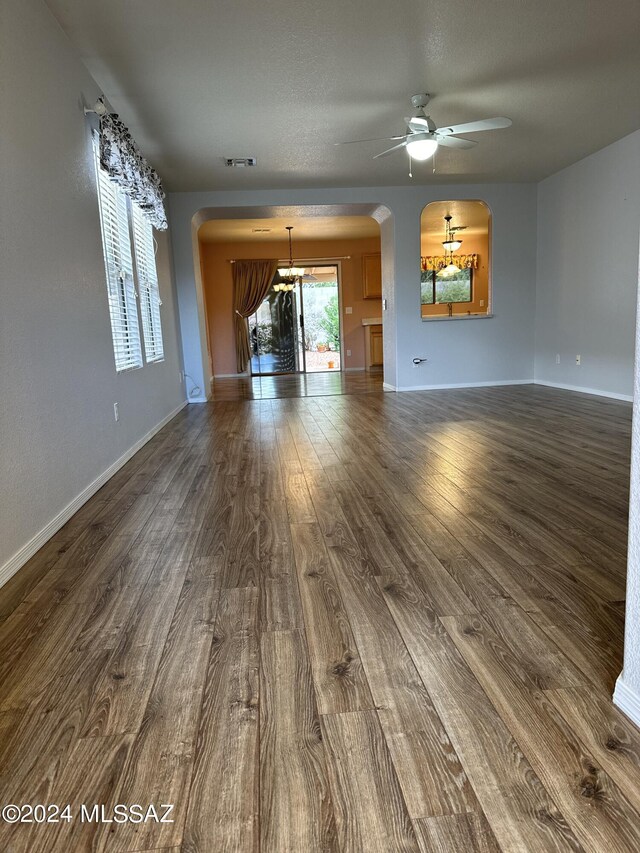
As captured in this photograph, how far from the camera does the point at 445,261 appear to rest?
941cm

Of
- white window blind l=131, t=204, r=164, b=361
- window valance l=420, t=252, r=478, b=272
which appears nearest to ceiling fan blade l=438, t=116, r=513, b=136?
white window blind l=131, t=204, r=164, b=361

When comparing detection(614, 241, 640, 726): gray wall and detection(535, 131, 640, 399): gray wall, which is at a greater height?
detection(535, 131, 640, 399): gray wall

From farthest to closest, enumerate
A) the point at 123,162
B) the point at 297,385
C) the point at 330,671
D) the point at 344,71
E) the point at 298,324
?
1. the point at 298,324
2. the point at 297,385
3. the point at 344,71
4. the point at 123,162
5. the point at 330,671

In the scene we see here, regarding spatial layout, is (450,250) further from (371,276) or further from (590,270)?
(590,270)

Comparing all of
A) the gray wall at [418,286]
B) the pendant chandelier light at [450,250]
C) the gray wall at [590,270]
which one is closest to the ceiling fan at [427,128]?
the gray wall at [590,270]

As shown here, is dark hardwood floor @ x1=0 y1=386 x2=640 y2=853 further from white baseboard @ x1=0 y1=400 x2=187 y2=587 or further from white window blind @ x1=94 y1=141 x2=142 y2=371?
white window blind @ x1=94 y1=141 x2=142 y2=371

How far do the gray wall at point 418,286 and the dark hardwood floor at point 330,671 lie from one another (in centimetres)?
393

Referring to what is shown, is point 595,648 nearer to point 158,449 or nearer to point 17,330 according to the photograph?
point 17,330

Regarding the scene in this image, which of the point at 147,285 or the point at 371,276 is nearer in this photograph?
the point at 147,285

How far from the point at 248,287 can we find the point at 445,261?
3705 mm

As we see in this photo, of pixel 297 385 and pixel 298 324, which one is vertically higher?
pixel 298 324

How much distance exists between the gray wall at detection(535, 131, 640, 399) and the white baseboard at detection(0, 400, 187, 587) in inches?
169

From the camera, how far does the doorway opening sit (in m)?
9.69

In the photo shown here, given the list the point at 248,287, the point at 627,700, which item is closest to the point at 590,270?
the point at 627,700
